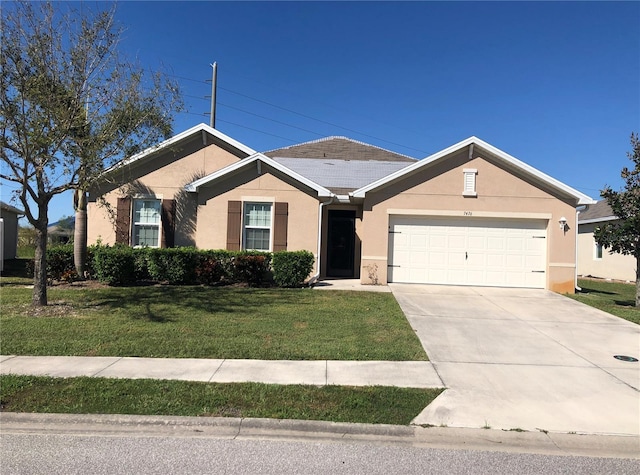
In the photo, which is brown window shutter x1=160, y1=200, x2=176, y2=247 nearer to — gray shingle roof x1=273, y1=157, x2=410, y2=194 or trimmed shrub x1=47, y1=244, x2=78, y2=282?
trimmed shrub x1=47, y1=244, x2=78, y2=282

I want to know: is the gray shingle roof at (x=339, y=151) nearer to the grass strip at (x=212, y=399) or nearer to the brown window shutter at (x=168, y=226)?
the brown window shutter at (x=168, y=226)

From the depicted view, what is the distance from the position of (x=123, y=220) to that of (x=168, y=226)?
1.49 m

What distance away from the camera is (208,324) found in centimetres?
808

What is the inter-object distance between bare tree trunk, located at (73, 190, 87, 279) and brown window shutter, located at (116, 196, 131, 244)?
1159mm

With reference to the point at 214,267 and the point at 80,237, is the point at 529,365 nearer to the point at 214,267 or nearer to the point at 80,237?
the point at 214,267

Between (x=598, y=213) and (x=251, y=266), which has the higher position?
(x=598, y=213)

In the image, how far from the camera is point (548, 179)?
42.3ft

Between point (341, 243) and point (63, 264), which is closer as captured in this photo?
point (63, 264)

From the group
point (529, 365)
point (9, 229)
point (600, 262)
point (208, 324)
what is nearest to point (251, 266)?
point (208, 324)

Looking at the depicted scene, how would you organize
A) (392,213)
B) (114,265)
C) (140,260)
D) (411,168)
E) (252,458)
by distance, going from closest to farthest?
(252,458) < (114,265) < (140,260) < (411,168) < (392,213)

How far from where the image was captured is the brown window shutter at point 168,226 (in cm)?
1372

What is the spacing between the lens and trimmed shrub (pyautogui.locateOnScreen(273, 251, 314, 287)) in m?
12.5

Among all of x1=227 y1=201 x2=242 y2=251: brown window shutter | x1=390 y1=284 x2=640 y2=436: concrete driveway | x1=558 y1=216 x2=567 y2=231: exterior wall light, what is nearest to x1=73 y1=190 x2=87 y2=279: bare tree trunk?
x1=227 y1=201 x2=242 y2=251: brown window shutter

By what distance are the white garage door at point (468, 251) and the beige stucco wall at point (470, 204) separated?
32 centimetres
